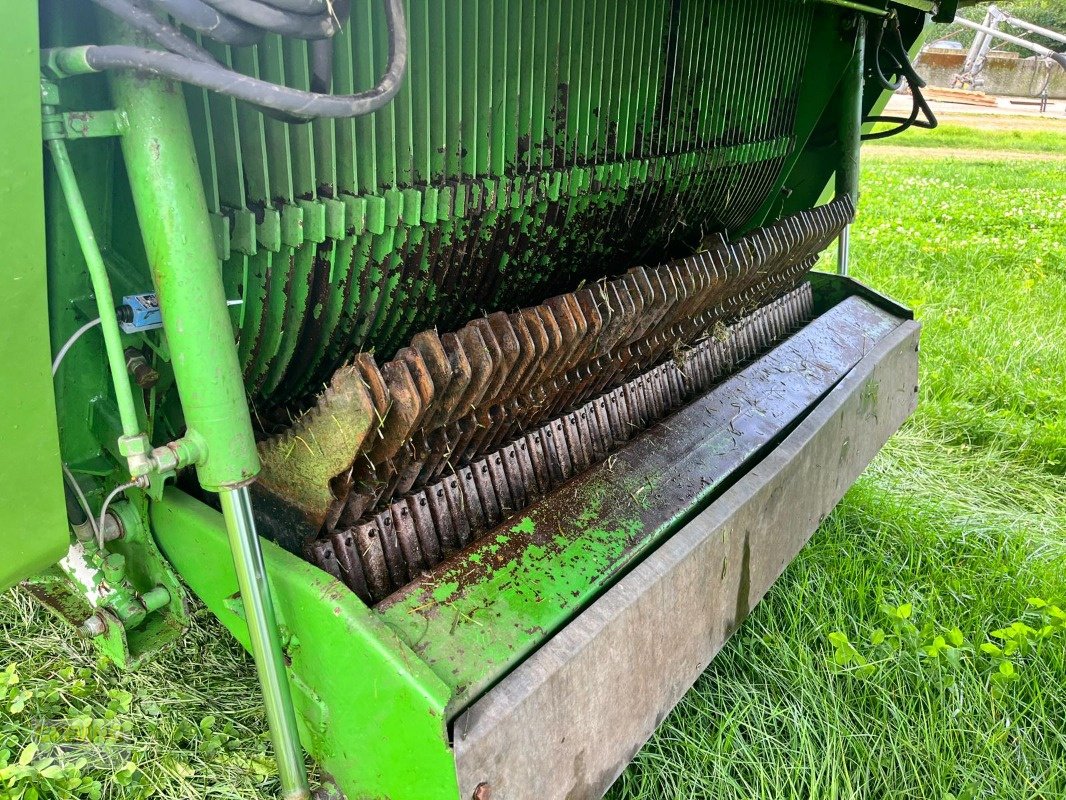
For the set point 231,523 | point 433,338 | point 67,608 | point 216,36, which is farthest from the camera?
point 67,608

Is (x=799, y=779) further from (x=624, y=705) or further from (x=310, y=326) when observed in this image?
(x=310, y=326)

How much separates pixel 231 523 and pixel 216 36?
0.63 metres

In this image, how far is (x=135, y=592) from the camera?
5.44 feet

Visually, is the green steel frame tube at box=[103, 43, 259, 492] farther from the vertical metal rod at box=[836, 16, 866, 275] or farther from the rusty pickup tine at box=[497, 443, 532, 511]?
the vertical metal rod at box=[836, 16, 866, 275]

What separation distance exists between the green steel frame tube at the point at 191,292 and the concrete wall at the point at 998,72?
1140 inches

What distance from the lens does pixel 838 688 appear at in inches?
85.0

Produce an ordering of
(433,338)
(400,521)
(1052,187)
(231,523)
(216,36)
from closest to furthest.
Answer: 1. (216,36)
2. (231,523)
3. (433,338)
4. (400,521)
5. (1052,187)

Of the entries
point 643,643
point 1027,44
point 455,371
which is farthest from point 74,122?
point 1027,44

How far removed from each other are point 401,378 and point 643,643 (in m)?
0.65

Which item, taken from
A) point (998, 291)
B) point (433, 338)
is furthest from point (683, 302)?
point (998, 291)

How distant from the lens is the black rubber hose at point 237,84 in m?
0.92

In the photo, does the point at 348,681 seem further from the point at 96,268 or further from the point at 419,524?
the point at 96,268

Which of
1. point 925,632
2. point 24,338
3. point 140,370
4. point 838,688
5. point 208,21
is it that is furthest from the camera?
point 925,632

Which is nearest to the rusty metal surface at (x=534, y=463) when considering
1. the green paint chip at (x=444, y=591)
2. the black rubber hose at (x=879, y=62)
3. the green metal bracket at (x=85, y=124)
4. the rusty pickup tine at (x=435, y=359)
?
the green paint chip at (x=444, y=591)
